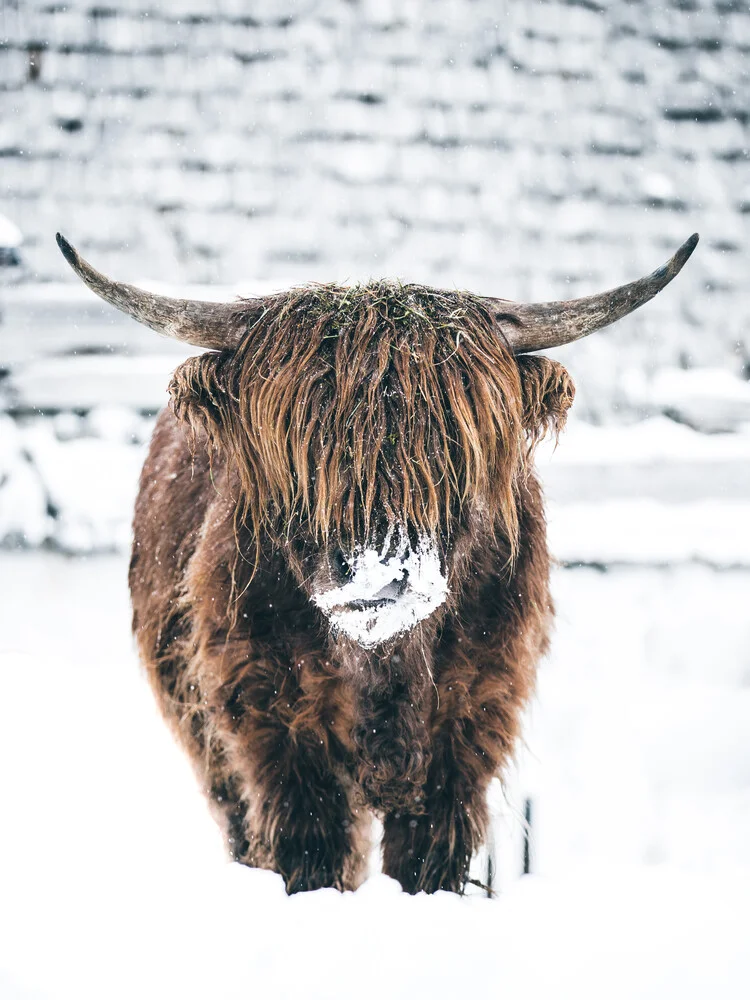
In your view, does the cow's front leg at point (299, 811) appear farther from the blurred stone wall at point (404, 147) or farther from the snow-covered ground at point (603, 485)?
the blurred stone wall at point (404, 147)

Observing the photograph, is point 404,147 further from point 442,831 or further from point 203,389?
point 442,831

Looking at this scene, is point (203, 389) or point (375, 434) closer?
point (375, 434)

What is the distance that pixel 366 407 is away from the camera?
6.47 ft

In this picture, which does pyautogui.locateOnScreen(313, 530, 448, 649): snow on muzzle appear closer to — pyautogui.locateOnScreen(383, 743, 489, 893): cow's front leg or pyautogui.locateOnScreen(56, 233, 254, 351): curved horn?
pyautogui.locateOnScreen(383, 743, 489, 893): cow's front leg

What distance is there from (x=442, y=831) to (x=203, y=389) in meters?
1.22

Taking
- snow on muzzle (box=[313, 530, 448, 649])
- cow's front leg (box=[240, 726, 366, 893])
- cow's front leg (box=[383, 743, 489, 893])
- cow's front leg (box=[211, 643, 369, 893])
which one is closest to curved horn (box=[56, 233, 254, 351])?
snow on muzzle (box=[313, 530, 448, 649])

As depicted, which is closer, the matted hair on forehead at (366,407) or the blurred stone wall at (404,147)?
the matted hair on forehead at (366,407)

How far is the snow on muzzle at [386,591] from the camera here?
1.85 meters

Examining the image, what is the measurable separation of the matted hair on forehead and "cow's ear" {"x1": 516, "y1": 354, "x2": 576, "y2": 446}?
1.8 inches

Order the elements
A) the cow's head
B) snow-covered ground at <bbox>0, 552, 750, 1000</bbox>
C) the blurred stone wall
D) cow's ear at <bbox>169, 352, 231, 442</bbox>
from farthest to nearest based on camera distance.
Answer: the blurred stone wall, cow's ear at <bbox>169, 352, 231, 442</bbox>, the cow's head, snow-covered ground at <bbox>0, 552, 750, 1000</bbox>

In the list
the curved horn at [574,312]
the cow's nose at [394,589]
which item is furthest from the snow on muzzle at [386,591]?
the curved horn at [574,312]

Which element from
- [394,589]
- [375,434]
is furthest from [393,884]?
[375,434]

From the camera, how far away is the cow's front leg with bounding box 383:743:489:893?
2268mm

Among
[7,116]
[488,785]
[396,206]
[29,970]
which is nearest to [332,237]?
[396,206]
